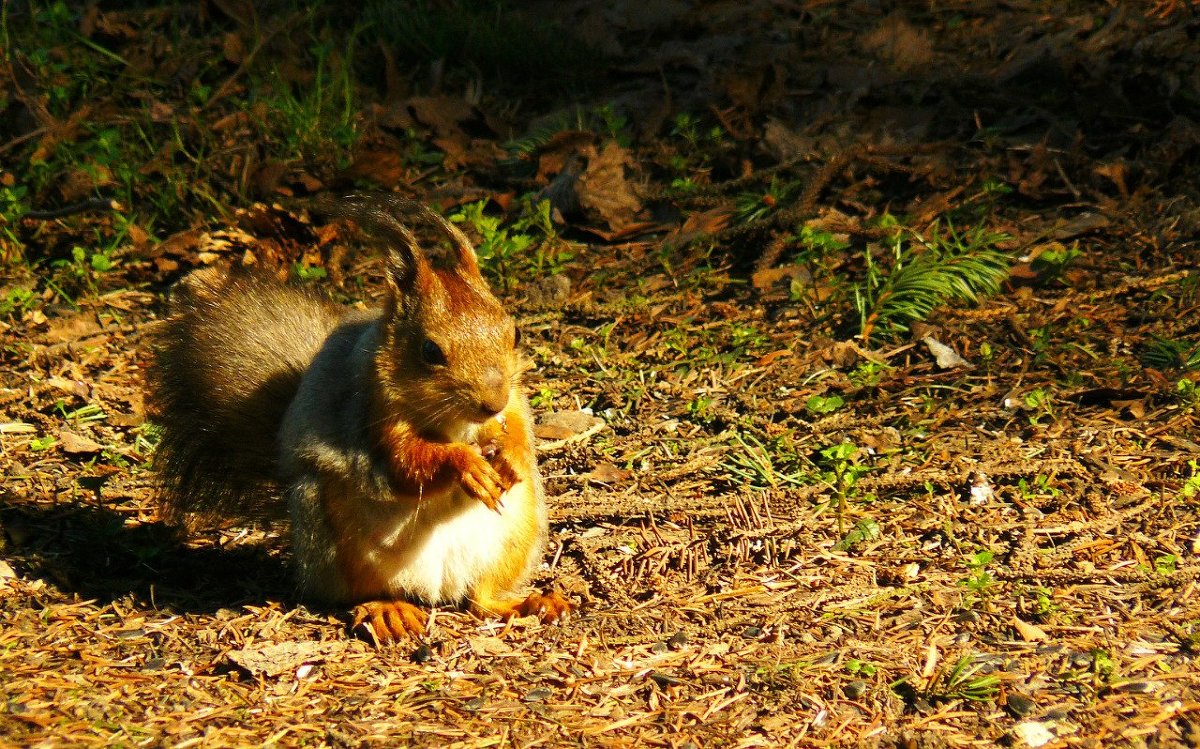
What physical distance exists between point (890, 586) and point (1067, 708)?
0.54 m

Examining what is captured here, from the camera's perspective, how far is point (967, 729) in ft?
7.17

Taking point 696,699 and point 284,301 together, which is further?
point 284,301

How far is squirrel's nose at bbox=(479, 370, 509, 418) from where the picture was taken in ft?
7.89

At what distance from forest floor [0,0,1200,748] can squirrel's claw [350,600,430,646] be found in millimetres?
47

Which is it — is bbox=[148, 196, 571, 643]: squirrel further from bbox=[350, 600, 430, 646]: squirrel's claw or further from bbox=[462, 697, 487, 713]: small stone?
bbox=[462, 697, 487, 713]: small stone

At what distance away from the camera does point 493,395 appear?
240 cm

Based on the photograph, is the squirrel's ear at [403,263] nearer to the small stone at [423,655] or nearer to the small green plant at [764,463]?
the small stone at [423,655]

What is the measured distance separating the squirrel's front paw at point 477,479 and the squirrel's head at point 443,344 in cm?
8

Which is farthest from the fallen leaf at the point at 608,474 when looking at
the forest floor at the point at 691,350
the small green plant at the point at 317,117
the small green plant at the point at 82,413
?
the small green plant at the point at 317,117

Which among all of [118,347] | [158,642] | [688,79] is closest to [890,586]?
[158,642]

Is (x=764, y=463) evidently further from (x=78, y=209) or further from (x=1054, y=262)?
(x=78, y=209)

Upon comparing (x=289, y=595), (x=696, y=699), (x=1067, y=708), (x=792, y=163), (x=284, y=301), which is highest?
(x=284, y=301)

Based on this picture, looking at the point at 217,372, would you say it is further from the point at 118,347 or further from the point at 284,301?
the point at 118,347

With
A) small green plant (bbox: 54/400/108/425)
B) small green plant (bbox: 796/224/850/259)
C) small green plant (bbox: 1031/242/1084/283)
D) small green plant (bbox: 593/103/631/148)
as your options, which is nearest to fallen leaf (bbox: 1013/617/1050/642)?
small green plant (bbox: 1031/242/1084/283)
